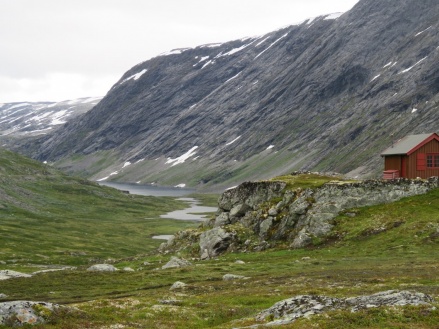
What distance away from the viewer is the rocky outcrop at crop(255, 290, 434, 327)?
24188 mm

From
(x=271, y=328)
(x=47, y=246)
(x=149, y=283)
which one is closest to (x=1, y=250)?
(x=47, y=246)

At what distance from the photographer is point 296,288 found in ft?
128

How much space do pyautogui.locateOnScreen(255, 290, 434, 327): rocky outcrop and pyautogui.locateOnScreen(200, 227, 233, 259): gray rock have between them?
151ft

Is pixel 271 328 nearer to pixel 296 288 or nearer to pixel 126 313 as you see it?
pixel 126 313

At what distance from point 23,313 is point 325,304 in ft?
53.0

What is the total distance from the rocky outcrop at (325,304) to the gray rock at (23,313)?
11871mm

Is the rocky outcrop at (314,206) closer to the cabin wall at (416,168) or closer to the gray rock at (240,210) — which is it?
the gray rock at (240,210)

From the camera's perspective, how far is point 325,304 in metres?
25.6

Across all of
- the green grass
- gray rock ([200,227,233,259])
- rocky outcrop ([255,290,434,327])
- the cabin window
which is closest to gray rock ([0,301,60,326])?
rocky outcrop ([255,290,434,327])

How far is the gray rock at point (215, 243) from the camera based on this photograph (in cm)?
7319

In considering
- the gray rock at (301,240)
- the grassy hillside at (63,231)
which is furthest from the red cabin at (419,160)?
the grassy hillside at (63,231)

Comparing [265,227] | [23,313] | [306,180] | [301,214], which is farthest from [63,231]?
[23,313]

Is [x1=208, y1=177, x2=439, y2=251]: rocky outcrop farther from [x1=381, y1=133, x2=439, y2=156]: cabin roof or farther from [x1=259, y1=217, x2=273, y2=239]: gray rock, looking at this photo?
[x1=381, y1=133, x2=439, y2=156]: cabin roof

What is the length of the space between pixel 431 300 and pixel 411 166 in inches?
2150
